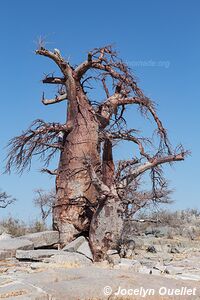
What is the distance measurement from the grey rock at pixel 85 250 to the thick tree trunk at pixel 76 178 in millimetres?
753

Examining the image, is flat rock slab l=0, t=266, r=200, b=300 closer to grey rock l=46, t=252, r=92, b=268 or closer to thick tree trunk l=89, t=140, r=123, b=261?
grey rock l=46, t=252, r=92, b=268

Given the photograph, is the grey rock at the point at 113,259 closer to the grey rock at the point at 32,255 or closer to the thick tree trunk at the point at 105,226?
the thick tree trunk at the point at 105,226

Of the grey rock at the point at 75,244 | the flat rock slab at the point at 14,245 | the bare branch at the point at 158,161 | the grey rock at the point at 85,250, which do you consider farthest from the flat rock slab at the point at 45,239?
the bare branch at the point at 158,161

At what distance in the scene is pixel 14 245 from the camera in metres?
11.2

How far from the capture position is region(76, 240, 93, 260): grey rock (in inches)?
447

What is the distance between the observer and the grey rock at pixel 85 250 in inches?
447

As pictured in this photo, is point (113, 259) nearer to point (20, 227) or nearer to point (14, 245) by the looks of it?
point (14, 245)

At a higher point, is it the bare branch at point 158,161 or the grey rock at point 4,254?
the bare branch at point 158,161

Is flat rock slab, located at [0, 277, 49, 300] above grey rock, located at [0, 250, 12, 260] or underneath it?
underneath

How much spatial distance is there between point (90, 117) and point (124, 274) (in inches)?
251

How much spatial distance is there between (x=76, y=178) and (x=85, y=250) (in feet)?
6.81

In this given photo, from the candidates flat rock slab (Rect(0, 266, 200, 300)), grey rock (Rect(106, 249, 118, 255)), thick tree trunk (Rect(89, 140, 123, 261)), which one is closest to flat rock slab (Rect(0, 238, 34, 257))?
thick tree trunk (Rect(89, 140, 123, 261))

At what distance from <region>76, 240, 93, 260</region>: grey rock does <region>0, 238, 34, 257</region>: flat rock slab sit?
1203 millimetres

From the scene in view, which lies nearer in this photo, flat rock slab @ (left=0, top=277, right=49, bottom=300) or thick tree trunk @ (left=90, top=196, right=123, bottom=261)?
flat rock slab @ (left=0, top=277, right=49, bottom=300)
